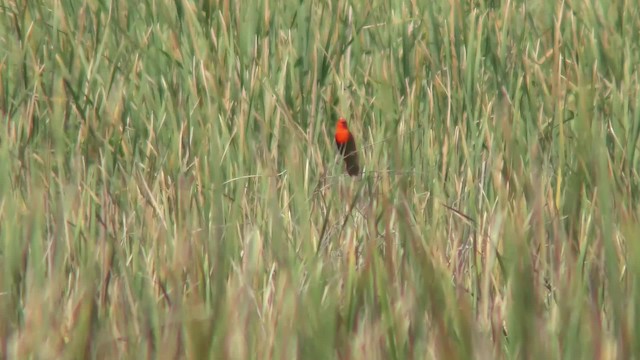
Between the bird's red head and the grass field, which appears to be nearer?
the grass field

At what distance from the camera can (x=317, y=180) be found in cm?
210

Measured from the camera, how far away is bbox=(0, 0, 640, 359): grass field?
130 cm

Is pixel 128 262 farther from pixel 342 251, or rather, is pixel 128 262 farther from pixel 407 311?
pixel 407 311

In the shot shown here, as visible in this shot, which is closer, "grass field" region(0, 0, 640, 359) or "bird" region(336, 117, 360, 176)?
"grass field" region(0, 0, 640, 359)

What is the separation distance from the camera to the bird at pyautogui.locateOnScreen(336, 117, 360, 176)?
2234mm

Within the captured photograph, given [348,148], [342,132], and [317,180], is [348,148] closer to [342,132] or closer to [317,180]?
[342,132]

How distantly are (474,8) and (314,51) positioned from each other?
0.53 m

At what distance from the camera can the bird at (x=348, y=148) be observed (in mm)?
2234

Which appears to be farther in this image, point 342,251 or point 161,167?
point 161,167

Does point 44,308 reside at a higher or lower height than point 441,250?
higher

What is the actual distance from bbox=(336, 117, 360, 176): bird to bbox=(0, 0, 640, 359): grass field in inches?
0.8

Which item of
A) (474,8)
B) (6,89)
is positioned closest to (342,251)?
(6,89)

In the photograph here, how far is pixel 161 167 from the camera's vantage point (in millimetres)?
2023

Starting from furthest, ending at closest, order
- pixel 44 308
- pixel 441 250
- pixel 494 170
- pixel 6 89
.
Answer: pixel 6 89 < pixel 494 170 < pixel 441 250 < pixel 44 308
